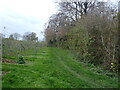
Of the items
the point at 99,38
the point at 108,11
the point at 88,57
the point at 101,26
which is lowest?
the point at 88,57

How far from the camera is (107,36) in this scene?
4.69 metres

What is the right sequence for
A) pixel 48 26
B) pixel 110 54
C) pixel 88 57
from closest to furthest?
pixel 110 54, pixel 88 57, pixel 48 26

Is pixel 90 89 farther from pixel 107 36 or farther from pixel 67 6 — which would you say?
pixel 67 6

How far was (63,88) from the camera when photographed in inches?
108

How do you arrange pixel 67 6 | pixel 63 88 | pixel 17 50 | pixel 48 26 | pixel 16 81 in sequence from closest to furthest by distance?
pixel 63 88
pixel 16 81
pixel 17 50
pixel 67 6
pixel 48 26

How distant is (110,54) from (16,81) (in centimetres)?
320

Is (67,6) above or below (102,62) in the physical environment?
above

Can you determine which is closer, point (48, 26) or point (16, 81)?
point (16, 81)

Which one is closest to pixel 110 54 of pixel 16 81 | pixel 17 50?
pixel 16 81

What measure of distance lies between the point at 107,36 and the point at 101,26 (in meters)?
0.65

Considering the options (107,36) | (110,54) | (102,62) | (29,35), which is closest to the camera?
(110,54)

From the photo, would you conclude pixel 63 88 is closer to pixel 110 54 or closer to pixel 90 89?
pixel 90 89

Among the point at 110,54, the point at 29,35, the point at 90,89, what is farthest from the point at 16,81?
the point at 29,35

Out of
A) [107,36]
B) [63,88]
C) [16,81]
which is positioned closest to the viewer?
[63,88]
